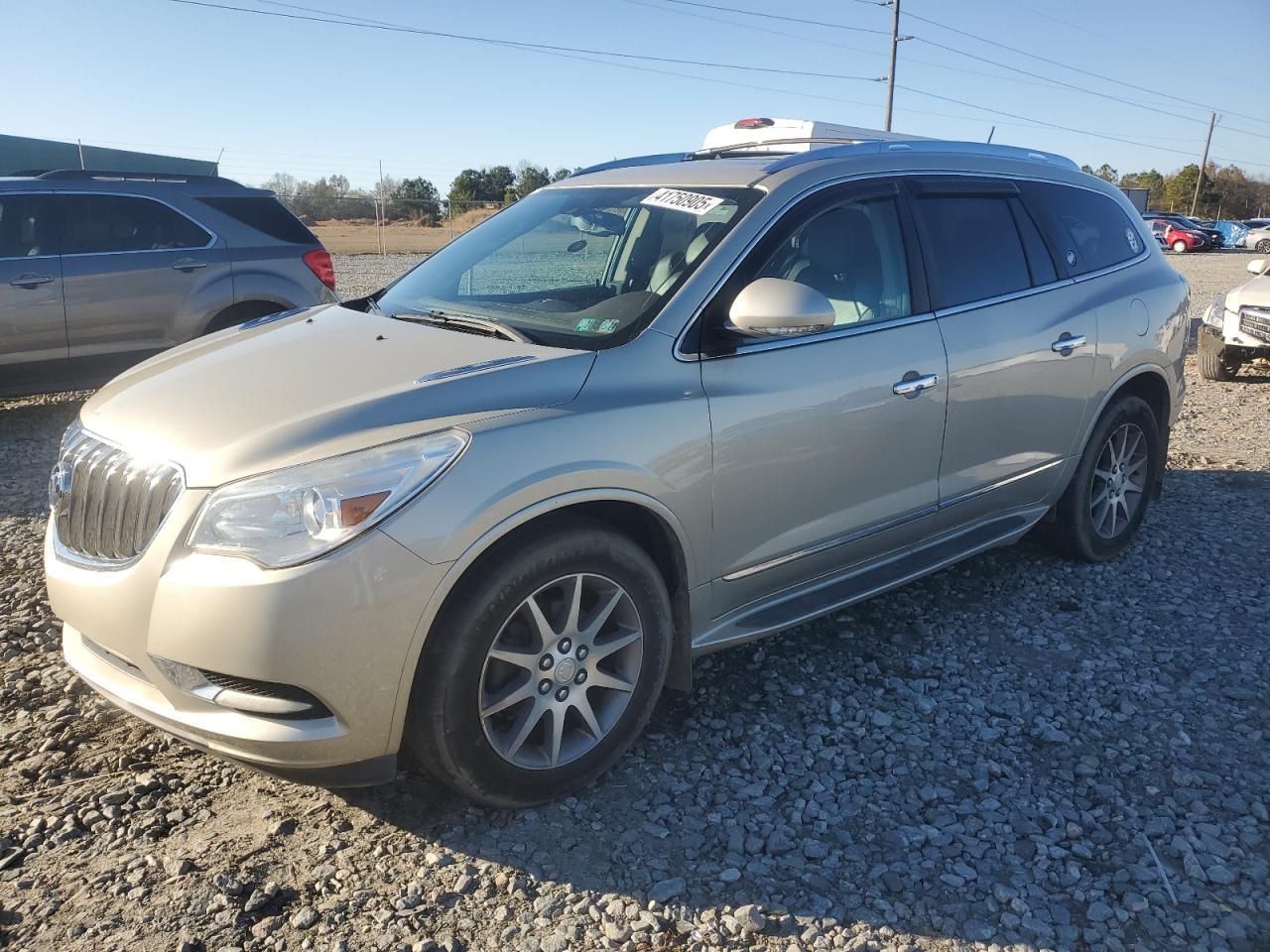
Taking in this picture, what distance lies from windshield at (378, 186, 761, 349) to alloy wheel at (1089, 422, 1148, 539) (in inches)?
102

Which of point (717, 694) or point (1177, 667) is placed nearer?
point (717, 694)

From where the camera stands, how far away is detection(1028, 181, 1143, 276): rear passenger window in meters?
4.70

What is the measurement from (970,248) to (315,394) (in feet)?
9.13

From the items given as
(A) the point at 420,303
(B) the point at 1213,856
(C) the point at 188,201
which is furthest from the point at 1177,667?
(C) the point at 188,201

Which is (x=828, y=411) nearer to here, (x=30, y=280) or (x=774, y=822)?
(x=774, y=822)

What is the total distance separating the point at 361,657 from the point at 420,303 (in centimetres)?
172

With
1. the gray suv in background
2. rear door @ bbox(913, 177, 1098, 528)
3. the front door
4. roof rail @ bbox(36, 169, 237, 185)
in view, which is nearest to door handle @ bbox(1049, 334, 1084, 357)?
rear door @ bbox(913, 177, 1098, 528)

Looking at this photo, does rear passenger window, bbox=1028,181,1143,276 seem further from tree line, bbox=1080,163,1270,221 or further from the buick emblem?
tree line, bbox=1080,163,1270,221

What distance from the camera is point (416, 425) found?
2.75m

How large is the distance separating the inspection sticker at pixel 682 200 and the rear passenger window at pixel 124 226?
549cm

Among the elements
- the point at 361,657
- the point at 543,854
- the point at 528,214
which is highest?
the point at 528,214

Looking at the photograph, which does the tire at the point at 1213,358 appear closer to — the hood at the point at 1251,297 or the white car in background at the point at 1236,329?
the white car in background at the point at 1236,329

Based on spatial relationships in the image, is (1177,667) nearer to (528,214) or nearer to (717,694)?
(717,694)

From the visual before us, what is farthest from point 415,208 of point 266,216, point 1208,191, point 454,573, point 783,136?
point 1208,191
